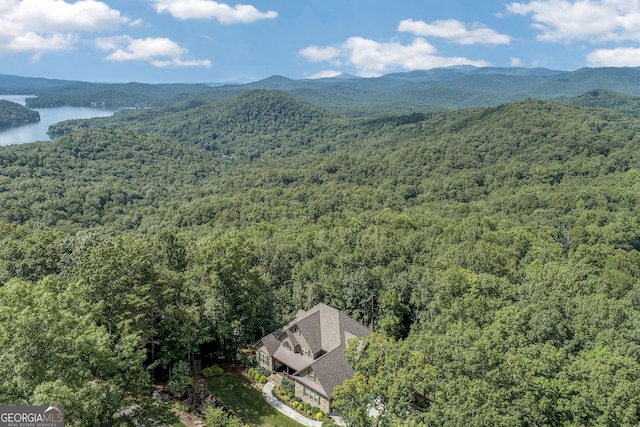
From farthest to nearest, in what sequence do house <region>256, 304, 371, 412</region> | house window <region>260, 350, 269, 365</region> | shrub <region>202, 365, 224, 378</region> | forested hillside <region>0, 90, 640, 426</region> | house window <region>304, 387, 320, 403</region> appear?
house window <region>260, 350, 269, 365</region>
shrub <region>202, 365, 224, 378</region>
house <region>256, 304, 371, 412</region>
house window <region>304, 387, 320, 403</region>
forested hillside <region>0, 90, 640, 426</region>

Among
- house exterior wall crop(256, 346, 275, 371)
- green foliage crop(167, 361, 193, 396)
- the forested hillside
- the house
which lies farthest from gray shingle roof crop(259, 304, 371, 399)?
green foliage crop(167, 361, 193, 396)

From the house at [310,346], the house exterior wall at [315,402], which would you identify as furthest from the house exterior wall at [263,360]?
the house exterior wall at [315,402]

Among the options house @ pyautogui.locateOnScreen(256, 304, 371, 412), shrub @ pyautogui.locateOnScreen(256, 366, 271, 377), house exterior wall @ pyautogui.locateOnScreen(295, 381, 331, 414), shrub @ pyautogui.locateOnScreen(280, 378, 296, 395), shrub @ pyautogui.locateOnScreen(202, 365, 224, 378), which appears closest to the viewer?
→ house exterior wall @ pyautogui.locateOnScreen(295, 381, 331, 414)

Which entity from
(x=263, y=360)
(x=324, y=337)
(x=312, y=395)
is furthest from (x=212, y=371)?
(x=324, y=337)

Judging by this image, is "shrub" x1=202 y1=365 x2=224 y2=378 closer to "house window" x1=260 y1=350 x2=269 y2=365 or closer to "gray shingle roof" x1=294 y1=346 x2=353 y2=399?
"house window" x1=260 y1=350 x2=269 y2=365

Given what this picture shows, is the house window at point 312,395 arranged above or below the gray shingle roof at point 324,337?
below

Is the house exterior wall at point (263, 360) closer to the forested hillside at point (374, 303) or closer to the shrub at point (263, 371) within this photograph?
the shrub at point (263, 371)

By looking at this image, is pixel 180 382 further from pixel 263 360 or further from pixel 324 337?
pixel 324 337
